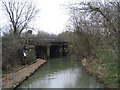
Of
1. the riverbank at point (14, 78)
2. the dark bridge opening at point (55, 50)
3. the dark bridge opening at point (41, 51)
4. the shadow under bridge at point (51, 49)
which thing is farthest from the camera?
the dark bridge opening at point (55, 50)

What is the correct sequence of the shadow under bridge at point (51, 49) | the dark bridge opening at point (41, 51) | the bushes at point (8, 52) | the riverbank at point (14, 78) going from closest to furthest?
the riverbank at point (14, 78) < the bushes at point (8, 52) < the dark bridge opening at point (41, 51) < the shadow under bridge at point (51, 49)

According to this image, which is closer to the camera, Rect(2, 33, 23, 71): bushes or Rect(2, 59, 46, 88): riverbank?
Rect(2, 59, 46, 88): riverbank

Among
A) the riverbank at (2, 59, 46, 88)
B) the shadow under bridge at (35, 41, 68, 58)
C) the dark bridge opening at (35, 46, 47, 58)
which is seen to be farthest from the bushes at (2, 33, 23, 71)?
the shadow under bridge at (35, 41, 68, 58)

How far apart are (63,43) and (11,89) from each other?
2210 centimetres

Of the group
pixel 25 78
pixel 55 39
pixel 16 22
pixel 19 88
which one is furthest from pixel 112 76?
pixel 55 39

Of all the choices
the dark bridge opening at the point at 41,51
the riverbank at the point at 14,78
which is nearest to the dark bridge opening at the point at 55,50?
the dark bridge opening at the point at 41,51

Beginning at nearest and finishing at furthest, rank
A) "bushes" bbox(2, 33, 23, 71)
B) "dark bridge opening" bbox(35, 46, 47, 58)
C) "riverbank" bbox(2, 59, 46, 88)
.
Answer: "riverbank" bbox(2, 59, 46, 88)
"bushes" bbox(2, 33, 23, 71)
"dark bridge opening" bbox(35, 46, 47, 58)

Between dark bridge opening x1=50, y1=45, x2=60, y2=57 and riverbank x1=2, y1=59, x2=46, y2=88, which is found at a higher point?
dark bridge opening x1=50, y1=45, x2=60, y2=57

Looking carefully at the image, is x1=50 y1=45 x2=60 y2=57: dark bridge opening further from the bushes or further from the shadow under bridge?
the bushes

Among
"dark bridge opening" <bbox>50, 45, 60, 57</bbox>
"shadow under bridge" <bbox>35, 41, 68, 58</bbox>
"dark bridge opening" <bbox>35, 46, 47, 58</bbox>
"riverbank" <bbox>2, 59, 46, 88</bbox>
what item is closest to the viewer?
"riverbank" <bbox>2, 59, 46, 88</bbox>

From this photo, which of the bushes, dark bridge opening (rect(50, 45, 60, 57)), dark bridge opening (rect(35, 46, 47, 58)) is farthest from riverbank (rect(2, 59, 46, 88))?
dark bridge opening (rect(50, 45, 60, 57))

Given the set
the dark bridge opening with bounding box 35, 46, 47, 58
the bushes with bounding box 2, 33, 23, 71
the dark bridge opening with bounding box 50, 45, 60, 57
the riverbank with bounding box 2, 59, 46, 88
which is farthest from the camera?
the dark bridge opening with bounding box 50, 45, 60, 57

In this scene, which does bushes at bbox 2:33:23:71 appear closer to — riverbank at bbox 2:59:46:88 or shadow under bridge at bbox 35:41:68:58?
riverbank at bbox 2:59:46:88

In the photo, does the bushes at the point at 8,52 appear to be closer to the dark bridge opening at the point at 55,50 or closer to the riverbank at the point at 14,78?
the riverbank at the point at 14,78
